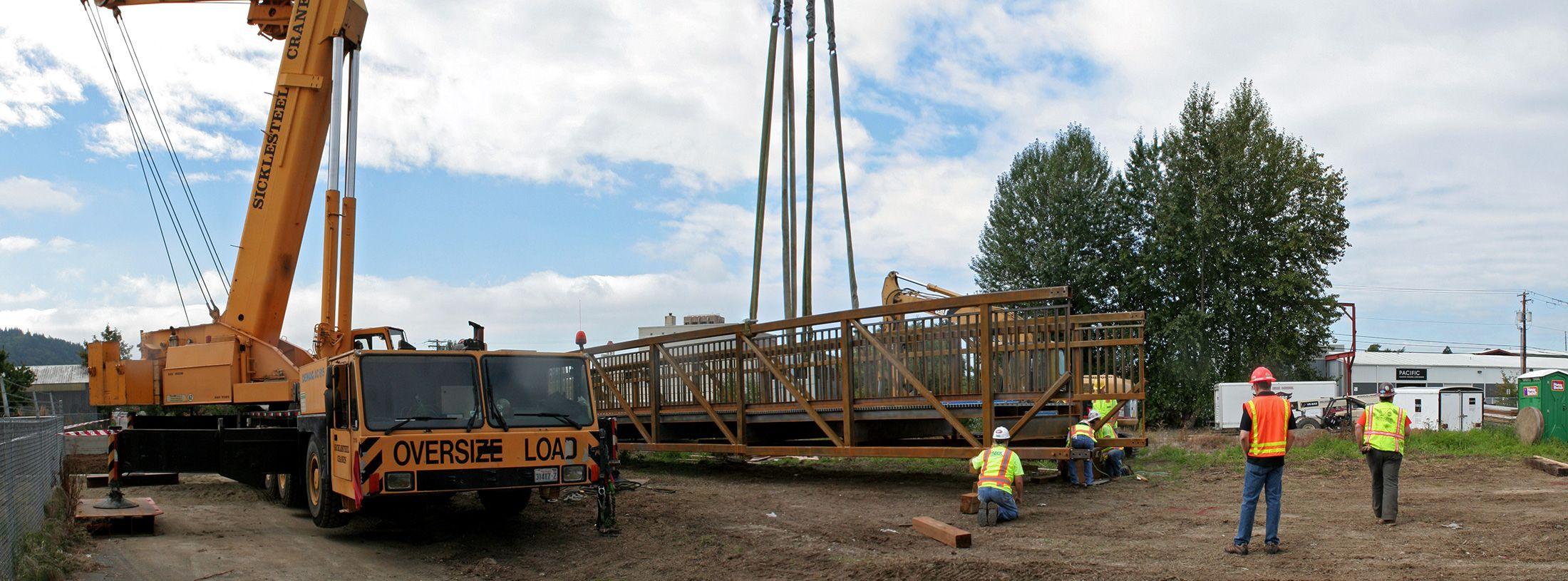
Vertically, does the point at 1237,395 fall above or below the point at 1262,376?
below

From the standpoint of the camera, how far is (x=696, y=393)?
54.2 feet

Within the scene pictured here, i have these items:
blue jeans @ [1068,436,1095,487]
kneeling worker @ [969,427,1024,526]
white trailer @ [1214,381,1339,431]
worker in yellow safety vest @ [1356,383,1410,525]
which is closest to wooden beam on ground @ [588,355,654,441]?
blue jeans @ [1068,436,1095,487]

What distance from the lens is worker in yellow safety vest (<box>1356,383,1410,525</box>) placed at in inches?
395

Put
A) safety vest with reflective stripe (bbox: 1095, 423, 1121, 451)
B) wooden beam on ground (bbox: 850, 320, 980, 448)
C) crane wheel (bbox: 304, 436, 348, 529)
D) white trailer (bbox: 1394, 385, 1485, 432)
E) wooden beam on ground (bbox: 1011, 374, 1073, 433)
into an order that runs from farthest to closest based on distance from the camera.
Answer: white trailer (bbox: 1394, 385, 1485, 432)
safety vest with reflective stripe (bbox: 1095, 423, 1121, 451)
wooden beam on ground (bbox: 850, 320, 980, 448)
wooden beam on ground (bbox: 1011, 374, 1073, 433)
crane wheel (bbox: 304, 436, 348, 529)

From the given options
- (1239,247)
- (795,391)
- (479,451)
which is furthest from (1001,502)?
(1239,247)

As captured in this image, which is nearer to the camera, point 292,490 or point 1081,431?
point 292,490

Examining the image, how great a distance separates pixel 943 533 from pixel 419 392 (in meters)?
4.90

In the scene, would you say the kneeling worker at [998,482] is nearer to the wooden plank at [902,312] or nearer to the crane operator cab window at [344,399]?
the wooden plank at [902,312]

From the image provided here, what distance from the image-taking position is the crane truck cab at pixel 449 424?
30.0ft

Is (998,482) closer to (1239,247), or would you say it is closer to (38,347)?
(1239,247)

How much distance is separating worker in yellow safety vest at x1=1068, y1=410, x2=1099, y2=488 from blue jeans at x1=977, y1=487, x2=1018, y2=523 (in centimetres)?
230

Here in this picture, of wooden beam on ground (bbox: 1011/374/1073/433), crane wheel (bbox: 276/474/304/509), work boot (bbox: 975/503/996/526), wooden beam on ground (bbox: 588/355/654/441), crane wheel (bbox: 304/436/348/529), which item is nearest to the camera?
crane wheel (bbox: 304/436/348/529)

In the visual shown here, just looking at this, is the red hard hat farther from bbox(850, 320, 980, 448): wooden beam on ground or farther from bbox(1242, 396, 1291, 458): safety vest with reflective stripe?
bbox(850, 320, 980, 448): wooden beam on ground

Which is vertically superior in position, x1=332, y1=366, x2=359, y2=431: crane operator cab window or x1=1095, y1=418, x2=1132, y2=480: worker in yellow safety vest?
x1=332, y1=366, x2=359, y2=431: crane operator cab window
